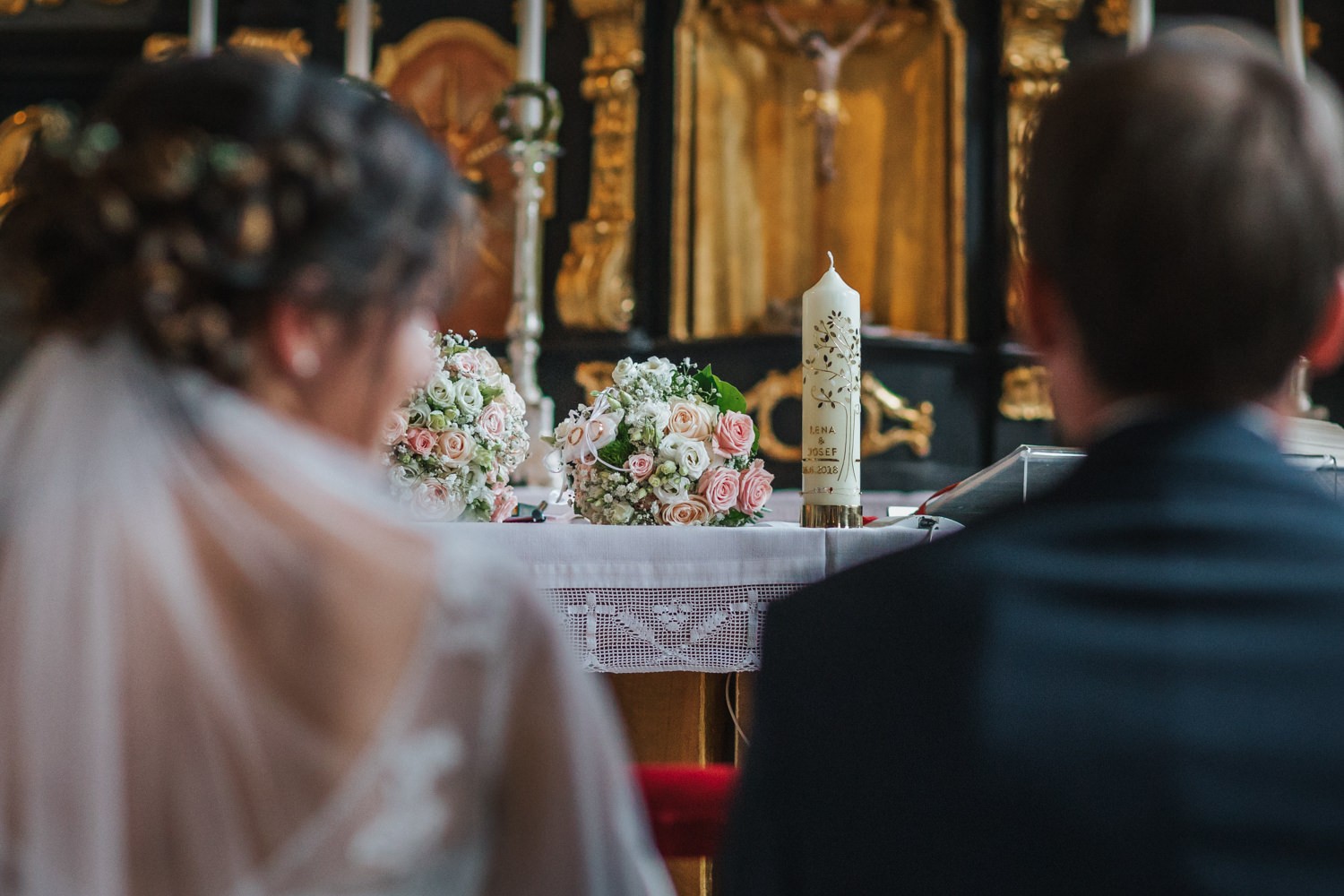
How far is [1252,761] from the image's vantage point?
888mm

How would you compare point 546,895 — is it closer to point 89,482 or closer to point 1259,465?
point 89,482

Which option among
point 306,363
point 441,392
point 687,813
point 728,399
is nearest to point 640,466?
point 728,399

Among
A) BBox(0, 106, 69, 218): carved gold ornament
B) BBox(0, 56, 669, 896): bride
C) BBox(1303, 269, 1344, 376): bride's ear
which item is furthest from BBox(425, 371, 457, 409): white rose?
BBox(0, 106, 69, 218): carved gold ornament

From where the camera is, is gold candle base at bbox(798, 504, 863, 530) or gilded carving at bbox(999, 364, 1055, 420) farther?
gilded carving at bbox(999, 364, 1055, 420)

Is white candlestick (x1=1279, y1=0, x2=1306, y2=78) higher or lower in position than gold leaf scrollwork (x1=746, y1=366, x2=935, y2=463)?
higher

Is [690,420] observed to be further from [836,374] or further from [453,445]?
[453,445]

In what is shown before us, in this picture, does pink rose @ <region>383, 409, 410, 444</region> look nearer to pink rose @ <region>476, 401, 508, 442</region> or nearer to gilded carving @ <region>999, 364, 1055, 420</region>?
pink rose @ <region>476, 401, 508, 442</region>

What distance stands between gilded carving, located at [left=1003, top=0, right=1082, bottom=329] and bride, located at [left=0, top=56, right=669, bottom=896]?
→ 5.45 m

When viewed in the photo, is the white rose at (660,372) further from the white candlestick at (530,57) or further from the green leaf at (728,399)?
the white candlestick at (530,57)

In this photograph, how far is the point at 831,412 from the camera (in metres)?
2.30

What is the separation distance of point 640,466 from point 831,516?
1.12ft

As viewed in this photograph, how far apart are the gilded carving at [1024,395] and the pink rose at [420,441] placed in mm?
4182

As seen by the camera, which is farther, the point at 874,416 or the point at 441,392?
the point at 874,416

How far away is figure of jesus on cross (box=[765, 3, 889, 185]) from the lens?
627 cm
